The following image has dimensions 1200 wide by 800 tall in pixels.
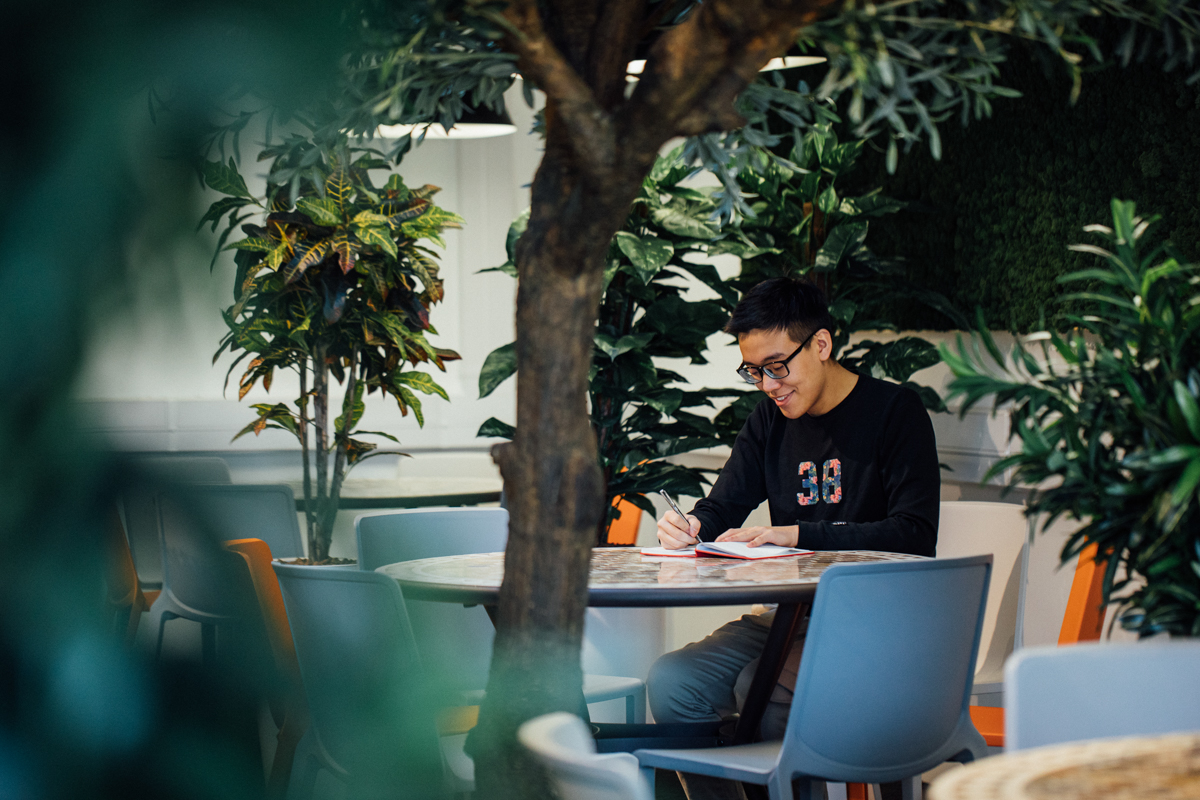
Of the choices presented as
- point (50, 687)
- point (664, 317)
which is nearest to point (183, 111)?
point (50, 687)

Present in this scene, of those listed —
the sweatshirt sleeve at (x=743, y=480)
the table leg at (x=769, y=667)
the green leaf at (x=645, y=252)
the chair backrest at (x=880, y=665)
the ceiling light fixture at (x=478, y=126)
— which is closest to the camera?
the chair backrest at (x=880, y=665)

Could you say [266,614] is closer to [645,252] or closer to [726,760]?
[726,760]

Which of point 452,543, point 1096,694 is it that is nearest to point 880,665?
point 1096,694

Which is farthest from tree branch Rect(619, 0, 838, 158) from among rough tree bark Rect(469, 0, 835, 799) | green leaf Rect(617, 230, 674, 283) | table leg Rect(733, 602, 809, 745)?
green leaf Rect(617, 230, 674, 283)

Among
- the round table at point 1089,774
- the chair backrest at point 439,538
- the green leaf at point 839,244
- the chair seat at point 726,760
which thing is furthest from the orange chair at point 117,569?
the green leaf at point 839,244

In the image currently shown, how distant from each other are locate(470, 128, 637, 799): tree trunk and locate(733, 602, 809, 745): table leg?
1.49 m

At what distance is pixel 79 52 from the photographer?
10.4 inches

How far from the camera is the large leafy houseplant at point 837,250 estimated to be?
3645 millimetres

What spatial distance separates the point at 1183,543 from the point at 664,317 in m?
2.65

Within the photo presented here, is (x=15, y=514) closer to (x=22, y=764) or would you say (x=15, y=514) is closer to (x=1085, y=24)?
(x=22, y=764)

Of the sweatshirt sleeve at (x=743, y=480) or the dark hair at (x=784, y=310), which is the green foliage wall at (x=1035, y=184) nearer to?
the dark hair at (x=784, y=310)

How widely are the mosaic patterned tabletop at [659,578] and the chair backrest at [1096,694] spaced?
0.71 m

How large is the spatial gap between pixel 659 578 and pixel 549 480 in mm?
1394

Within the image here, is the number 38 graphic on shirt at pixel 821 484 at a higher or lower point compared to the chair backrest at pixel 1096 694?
higher
